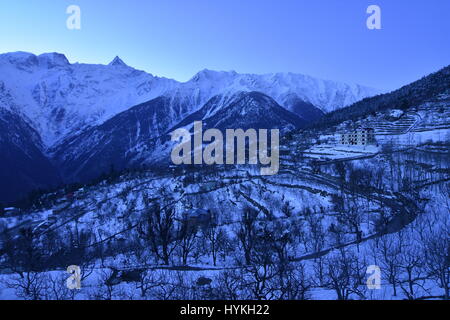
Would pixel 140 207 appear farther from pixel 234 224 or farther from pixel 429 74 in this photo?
pixel 429 74

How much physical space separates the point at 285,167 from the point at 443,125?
5233 centimetres
